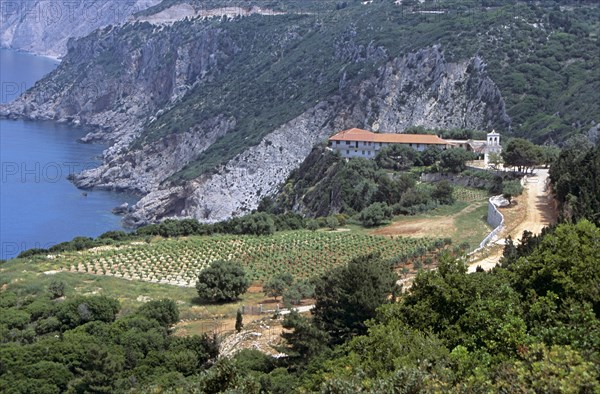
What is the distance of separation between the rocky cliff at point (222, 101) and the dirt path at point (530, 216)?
30762 millimetres

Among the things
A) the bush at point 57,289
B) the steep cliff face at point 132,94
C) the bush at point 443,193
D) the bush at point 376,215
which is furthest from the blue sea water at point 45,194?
the bush at point 57,289

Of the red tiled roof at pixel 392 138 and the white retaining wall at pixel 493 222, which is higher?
the white retaining wall at pixel 493 222

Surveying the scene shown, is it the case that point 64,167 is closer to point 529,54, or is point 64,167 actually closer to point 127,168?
point 127,168

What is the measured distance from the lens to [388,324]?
17297 millimetres

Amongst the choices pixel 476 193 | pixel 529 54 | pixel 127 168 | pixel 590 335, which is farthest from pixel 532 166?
pixel 127 168

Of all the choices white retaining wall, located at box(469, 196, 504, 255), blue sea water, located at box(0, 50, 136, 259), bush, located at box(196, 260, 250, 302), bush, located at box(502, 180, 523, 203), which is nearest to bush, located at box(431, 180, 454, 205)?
bush, located at box(502, 180, 523, 203)

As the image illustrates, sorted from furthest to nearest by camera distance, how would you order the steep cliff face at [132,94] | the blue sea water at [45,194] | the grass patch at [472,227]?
1. the steep cliff face at [132,94]
2. the blue sea water at [45,194]
3. the grass patch at [472,227]

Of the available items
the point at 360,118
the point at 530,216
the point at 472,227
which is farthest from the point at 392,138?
the point at 530,216

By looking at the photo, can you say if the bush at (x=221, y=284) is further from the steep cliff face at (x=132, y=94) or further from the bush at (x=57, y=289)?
the steep cliff face at (x=132, y=94)

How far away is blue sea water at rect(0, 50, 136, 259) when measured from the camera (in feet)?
277

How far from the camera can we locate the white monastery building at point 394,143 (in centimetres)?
6531

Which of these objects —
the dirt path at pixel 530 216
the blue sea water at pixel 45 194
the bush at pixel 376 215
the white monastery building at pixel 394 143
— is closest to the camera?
the dirt path at pixel 530 216

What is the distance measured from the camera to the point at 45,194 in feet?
342

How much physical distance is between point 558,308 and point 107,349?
13912mm
